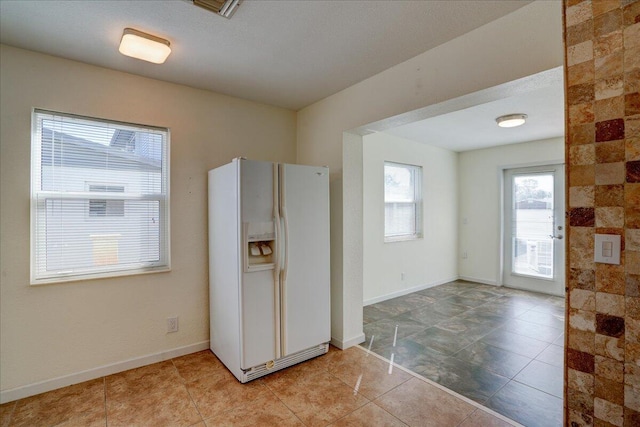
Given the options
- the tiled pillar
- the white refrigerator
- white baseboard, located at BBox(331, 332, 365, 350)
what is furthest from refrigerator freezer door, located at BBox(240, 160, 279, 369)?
the tiled pillar

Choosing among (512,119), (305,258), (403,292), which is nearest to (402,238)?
(403,292)

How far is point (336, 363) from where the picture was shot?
2.64 m

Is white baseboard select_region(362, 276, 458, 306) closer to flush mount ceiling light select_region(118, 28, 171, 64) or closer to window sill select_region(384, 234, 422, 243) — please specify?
window sill select_region(384, 234, 422, 243)

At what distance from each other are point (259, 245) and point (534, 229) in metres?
4.85

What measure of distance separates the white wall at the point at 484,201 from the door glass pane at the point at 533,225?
0.27 meters

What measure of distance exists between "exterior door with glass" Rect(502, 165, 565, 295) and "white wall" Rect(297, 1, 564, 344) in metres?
3.67

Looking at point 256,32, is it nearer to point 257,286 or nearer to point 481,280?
point 257,286

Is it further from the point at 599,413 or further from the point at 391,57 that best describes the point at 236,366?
the point at 391,57

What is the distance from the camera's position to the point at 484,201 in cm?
550

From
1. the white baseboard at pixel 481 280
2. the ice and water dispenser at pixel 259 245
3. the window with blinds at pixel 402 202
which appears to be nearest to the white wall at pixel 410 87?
the ice and water dispenser at pixel 259 245

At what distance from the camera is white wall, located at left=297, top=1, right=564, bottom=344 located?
5.56 ft

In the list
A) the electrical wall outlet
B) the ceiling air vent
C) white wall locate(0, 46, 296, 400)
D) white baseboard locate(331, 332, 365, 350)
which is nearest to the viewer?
the ceiling air vent

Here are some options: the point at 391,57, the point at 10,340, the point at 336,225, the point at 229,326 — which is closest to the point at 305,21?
the point at 391,57

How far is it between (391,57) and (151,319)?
296cm
